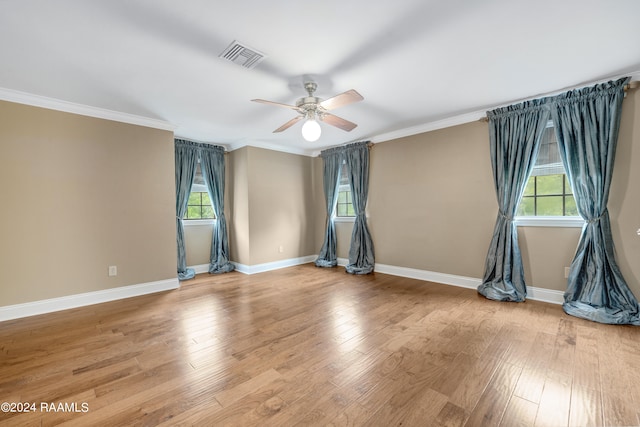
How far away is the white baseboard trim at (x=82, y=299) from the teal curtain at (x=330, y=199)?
2.86 meters

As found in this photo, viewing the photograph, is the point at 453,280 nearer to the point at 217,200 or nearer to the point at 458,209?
the point at 458,209

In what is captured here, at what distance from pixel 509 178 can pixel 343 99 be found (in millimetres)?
2538

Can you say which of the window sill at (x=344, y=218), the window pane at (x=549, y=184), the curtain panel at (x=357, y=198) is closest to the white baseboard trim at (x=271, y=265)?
the curtain panel at (x=357, y=198)

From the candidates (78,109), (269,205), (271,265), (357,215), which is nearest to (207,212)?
(269,205)

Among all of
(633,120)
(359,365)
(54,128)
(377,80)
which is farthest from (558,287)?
(54,128)

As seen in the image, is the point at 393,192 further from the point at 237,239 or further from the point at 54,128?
the point at 54,128

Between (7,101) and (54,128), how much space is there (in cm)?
44

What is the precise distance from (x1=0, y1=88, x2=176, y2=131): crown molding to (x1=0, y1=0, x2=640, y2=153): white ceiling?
2.0 inches

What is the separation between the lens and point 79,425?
1.48 metres

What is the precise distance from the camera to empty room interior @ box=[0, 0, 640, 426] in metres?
1.77

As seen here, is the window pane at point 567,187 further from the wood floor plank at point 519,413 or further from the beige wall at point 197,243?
the beige wall at point 197,243

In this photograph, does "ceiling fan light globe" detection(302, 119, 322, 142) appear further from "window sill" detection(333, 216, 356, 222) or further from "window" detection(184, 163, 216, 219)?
"window" detection(184, 163, 216, 219)

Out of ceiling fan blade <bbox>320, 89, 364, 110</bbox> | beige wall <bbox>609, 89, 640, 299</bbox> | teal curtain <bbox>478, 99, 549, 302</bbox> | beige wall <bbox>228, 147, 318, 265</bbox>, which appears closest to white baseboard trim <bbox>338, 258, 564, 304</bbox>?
teal curtain <bbox>478, 99, 549, 302</bbox>

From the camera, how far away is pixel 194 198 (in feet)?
17.0
